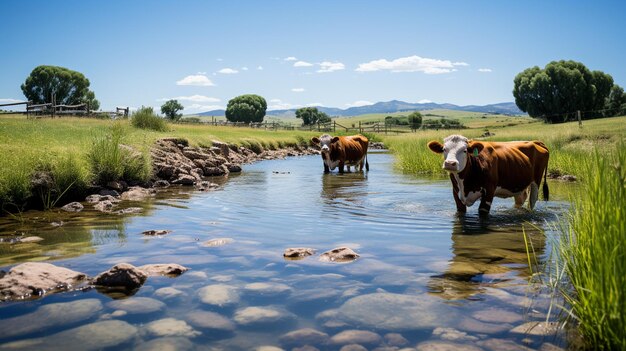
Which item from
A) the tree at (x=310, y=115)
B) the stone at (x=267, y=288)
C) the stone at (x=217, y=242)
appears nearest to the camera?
the stone at (x=267, y=288)

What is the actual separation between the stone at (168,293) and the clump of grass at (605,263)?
342 centimetres

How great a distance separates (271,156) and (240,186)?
15.7 m

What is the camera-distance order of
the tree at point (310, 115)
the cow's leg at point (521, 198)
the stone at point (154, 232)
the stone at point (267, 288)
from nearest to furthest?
the stone at point (267, 288), the stone at point (154, 232), the cow's leg at point (521, 198), the tree at point (310, 115)

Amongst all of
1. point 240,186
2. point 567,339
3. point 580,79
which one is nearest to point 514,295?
point 567,339

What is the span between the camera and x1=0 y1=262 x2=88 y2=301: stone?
15.4ft

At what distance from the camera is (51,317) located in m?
4.20

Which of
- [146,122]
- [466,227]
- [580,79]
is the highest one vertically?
[580,79]

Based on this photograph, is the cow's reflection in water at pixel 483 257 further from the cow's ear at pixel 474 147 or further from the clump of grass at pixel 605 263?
the cow's ear at pixel 474 147

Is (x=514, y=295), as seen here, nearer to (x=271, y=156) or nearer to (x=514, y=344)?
(x=514, y=344)

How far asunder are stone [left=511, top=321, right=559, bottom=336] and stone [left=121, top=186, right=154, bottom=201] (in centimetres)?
984

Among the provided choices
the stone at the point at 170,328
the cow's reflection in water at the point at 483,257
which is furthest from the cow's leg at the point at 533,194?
the stone at the point at 170,328

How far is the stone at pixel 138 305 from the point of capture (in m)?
4.38

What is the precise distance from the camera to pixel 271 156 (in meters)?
30.7

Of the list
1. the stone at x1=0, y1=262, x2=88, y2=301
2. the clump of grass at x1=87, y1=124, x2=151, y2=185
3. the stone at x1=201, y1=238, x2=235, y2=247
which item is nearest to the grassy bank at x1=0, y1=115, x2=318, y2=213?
the clump of grass at x1=87, y1=124, x2=151, y2=185
